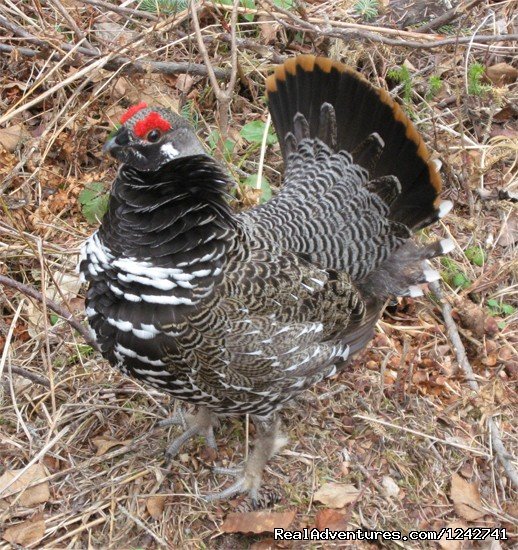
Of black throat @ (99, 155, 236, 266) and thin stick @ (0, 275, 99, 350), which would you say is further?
A: thin stick @ (0, 275, 99, 350)

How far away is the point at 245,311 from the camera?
3.36 meters

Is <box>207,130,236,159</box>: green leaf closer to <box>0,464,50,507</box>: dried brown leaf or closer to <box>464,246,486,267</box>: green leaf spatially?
<box>464,246,486,267</box>: green leaf

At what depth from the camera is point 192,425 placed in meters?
4.17

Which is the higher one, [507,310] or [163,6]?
[163,6]

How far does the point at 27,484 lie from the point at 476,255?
3255 millimetres

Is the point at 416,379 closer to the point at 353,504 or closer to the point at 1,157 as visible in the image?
the point at 353,504

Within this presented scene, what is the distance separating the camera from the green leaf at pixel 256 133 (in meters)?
5.32

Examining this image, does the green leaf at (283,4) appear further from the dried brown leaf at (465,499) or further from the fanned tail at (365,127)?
the dried brown leaf at (465,499)

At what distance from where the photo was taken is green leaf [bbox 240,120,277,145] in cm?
532

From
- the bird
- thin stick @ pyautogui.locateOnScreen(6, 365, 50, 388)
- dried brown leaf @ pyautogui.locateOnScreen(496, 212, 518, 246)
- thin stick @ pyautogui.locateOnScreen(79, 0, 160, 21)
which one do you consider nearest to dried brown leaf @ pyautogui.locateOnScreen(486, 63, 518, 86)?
dried brown leaf @ pyautogui.locateOnScreen(496, 212, 518, 246)

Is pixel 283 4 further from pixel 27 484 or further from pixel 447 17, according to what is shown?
pixel 27 484

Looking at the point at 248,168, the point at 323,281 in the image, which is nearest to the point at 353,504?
the point at 323,281

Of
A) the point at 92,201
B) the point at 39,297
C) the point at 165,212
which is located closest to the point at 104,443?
the point at 39,297

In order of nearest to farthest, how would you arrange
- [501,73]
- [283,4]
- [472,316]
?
1. [472,316]
2. [283,4]
3. [501,73]
